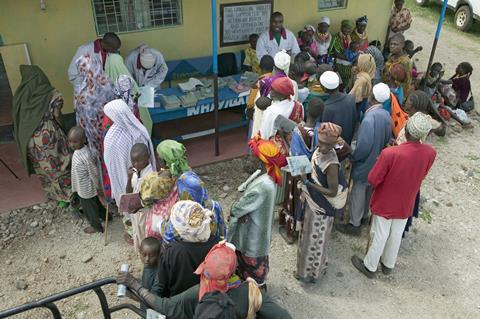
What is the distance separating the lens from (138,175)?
147 inches

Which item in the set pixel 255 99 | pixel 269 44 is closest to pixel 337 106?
pixel 255 99

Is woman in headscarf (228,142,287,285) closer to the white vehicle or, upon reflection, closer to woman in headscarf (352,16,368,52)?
woman in headscarf (352,16,368,52)

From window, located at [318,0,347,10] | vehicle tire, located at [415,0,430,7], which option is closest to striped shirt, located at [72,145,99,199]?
window, located at [318,0,347,10]

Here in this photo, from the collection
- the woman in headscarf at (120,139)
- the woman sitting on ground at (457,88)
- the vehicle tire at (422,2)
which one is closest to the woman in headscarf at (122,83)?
the woman in headscarf at (120,139)

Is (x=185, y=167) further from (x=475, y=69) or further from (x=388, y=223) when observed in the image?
(x=475, y=69)

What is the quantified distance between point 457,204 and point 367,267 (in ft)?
6.62

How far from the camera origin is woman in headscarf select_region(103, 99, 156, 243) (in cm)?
390

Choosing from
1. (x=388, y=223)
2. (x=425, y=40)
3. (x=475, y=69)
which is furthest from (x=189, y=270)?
(x=425, y=40)

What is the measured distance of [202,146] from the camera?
20.9ft

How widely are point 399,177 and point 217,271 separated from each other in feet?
6.95

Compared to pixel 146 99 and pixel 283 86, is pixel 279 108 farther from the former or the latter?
pixel 146 99

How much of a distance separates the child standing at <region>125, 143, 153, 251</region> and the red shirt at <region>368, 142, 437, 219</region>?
2059mm

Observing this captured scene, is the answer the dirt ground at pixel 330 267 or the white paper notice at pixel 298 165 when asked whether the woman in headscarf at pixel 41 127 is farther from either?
the white paper notice at pixel 298 165

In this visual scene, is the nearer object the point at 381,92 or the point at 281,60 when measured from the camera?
the point at 381,92
